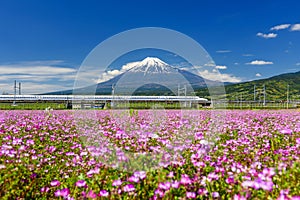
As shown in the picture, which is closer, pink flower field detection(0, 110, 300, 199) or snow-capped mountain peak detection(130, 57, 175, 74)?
pink flower field detection(0, 110, 300, 199)

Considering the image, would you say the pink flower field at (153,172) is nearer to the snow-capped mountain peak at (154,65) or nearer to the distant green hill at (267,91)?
the snow-capped mountain peak at (154,65)

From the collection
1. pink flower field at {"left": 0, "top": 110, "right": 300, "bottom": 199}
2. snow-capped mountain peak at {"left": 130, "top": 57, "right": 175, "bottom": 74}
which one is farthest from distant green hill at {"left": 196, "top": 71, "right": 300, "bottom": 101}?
pink flower field at {"left": 0, "top": 110, "right": 300, "bottom": 199}

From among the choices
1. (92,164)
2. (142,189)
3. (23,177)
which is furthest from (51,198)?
(142,189)

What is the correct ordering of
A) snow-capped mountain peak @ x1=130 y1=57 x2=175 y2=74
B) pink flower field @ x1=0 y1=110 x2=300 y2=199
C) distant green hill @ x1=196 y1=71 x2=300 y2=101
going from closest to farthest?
1. pink flower field @ x1=0 y1=110 x2=300 y2=199
2. snow-capped mountain peak @ x1=130 y1=57 x2=175 y2=74
3. distant green hill @ x1=196 y1=71 x2=300 y2=101

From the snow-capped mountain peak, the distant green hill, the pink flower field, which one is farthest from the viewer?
the distant green hill

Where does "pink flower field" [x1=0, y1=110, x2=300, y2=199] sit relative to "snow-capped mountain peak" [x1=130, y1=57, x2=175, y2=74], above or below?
below

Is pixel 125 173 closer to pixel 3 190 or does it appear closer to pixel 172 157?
pixel 172 157

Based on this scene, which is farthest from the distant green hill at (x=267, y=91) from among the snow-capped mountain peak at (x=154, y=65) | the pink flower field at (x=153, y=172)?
the pink flower field at (x=153, y=172)

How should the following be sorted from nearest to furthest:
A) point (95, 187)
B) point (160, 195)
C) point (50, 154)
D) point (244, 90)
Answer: point (160, 195)
point (95, 187)
point (50, 154)
point (244, 90)

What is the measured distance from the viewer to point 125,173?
3119mm

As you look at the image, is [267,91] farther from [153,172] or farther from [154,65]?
[153,172]

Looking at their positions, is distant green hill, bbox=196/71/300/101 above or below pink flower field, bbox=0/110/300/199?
above

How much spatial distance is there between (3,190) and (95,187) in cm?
103

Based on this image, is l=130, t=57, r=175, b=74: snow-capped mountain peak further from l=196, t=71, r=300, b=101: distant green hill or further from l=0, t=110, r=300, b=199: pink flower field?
l=196, t=71, r=300, b=101: distant green hill
